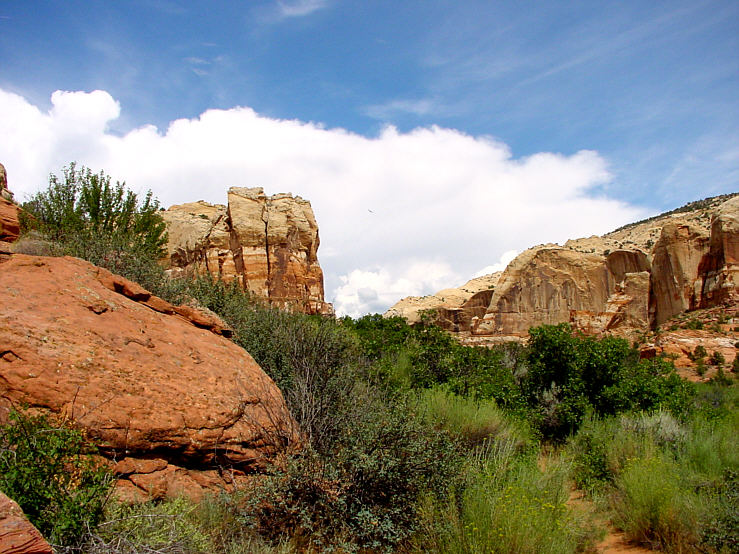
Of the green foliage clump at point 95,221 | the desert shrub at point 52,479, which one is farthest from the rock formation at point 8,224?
the desert shrub at point 52,479

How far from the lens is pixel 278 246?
1638 inches

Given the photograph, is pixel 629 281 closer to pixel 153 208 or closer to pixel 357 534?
pixel 153 208

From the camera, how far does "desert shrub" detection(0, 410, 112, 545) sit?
11.5 feet

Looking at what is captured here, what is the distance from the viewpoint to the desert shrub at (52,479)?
3508 millimetres

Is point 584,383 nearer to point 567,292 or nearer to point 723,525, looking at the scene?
point 723,525

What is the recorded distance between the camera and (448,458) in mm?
5961

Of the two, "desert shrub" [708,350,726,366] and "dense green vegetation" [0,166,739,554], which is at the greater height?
"dense green vegetation" [0,166,739,554]

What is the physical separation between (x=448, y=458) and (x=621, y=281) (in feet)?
147

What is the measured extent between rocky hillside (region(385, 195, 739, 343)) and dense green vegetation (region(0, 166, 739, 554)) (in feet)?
92.2

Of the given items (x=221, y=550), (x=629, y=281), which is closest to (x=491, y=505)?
(x=221, y=550)

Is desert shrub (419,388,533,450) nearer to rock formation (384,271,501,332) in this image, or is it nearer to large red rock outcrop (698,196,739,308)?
large red rock outcrop (698,196,739,308)

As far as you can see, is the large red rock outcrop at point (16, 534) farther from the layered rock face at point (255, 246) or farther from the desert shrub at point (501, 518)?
the layered rock face at point (255, 246)

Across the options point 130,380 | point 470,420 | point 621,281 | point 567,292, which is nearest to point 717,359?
point 621,281

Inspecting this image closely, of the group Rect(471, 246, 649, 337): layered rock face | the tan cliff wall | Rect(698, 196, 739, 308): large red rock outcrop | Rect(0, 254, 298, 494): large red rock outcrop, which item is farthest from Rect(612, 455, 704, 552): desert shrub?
Rect(471, 246, 649, 337): layered rock face
